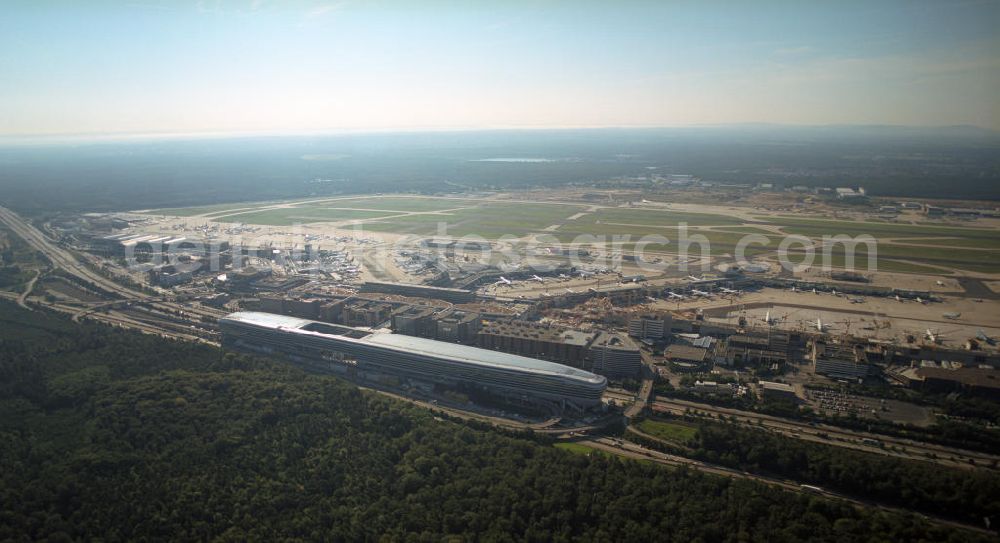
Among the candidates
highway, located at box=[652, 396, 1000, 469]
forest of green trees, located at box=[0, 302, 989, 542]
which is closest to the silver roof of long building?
forest of green trees, located at box=[0, 302, 989, 542]

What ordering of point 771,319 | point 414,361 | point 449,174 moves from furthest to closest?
point 449,174
point 771,319
point 414,361

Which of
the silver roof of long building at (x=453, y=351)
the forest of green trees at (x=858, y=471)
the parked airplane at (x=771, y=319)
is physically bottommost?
the forest of green trees at (x=858, y=471)

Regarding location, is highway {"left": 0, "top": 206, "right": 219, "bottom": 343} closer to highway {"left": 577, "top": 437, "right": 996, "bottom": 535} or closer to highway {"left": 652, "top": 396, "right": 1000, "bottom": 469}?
highway {"left": 577, "top": 437, "right": 996, "bottom": 535}

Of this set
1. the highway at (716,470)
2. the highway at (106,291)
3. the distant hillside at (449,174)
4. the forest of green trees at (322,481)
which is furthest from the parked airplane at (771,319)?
the distant hillside at (449,174)

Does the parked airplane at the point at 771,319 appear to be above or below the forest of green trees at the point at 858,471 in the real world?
above

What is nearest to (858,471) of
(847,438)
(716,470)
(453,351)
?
(847,438)

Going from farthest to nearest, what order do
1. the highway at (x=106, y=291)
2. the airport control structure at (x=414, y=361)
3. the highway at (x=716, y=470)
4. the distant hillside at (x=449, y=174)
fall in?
the distant hillside at (x=449, y=174)
the highway at (x=106, y=291)
the airport control structure at (x=414, y=361)
the highway at (x=716, y=470)

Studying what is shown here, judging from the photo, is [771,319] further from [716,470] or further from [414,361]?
[414,361]

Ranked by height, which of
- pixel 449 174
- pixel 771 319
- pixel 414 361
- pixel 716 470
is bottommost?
pixel 716 470

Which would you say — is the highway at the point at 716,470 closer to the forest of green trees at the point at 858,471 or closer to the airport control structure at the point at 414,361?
the forest of green trees at the point at 858,471

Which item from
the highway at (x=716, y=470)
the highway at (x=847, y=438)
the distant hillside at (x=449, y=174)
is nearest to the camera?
the highway at (x=716, y=470)
